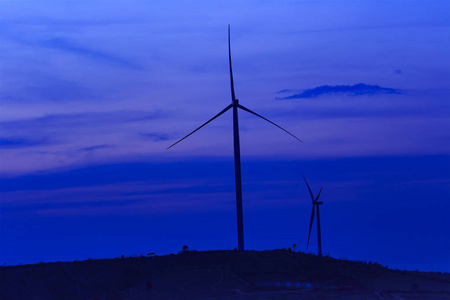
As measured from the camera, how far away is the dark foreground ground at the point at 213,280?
42.1 m

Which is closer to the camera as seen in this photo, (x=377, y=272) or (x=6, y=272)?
(x=6, y=272)

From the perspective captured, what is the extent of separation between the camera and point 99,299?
139ft

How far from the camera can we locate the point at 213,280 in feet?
146

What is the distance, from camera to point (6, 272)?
44844mm

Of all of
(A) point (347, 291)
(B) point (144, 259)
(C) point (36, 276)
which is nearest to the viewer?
(A) point (347, 291)

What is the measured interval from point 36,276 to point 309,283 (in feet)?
55.8

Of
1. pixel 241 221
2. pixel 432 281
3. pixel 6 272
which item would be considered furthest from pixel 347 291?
pixel 6 272

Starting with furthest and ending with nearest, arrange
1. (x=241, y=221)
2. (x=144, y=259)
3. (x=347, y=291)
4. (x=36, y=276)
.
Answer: (x=241, y=221)
(x=144, y=259)
(x=36, y=276)
(x=347, y=291)

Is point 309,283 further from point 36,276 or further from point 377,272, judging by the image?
point 36,276

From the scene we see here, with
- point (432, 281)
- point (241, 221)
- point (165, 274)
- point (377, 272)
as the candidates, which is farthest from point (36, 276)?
point (432, 281)

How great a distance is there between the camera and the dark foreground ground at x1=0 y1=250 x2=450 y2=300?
138ft

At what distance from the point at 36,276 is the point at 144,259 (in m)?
7.50

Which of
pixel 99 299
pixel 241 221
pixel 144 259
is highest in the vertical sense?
pixel 241 221

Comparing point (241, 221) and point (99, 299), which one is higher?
point (241, 221)
